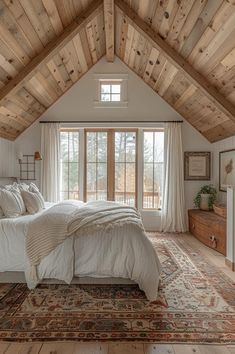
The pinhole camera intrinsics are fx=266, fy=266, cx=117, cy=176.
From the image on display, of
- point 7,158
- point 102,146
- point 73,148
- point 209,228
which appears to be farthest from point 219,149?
point 7,158

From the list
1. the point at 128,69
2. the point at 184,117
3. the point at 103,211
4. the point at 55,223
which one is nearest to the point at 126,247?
the point at 103,211

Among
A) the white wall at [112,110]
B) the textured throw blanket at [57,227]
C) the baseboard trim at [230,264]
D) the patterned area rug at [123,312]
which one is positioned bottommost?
the patterned area rug at [123,312]

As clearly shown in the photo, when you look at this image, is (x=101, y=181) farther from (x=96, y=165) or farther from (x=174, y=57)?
(x=174, y=57)

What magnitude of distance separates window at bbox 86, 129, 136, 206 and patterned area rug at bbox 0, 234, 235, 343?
9.10ft

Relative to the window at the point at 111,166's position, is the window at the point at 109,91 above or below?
above

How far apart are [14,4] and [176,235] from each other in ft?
14.6

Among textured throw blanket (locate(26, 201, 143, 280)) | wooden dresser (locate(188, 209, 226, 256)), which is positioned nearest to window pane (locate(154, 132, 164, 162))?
wooden dresser (locate(188, 209, 226, 256))

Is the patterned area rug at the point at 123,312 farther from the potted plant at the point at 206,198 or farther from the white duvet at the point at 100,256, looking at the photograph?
the potted plant at the point at 206,198

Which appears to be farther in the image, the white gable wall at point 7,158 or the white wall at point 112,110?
the white wall at point 112,110

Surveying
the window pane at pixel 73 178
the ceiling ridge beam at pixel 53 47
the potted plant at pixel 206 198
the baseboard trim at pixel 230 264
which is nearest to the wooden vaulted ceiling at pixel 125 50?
the ceiling ridge beam at pixel 53 47

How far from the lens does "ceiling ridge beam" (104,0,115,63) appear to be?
3598 mm

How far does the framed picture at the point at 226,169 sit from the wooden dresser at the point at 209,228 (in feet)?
2.00

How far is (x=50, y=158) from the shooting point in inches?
217

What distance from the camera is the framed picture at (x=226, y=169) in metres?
4.72
